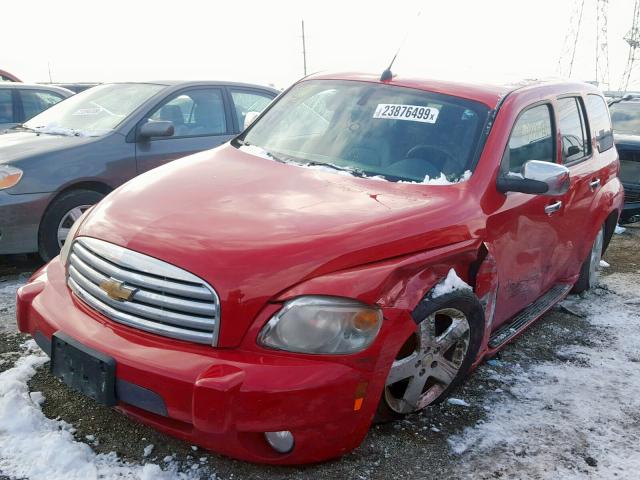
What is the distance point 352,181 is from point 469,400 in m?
1.28

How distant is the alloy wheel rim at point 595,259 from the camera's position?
509cm

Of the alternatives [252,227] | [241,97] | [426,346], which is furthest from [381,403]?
[241,97]

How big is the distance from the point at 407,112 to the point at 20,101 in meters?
6.37

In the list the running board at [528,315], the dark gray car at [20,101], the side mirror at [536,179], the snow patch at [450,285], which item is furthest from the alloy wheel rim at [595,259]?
the dark gray car at [20,101]

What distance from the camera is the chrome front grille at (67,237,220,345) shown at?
2402 mm

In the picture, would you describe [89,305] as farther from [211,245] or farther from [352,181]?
[352,181]

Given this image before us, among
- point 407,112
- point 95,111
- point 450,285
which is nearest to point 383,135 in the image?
point 407,112

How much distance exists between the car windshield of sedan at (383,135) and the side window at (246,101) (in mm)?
2579

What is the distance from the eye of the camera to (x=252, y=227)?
8.55 feet

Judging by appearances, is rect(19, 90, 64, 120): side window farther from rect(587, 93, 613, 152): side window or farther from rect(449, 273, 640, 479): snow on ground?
rect(449, 273, 640, 479): snow on ground

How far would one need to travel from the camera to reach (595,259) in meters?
5.21

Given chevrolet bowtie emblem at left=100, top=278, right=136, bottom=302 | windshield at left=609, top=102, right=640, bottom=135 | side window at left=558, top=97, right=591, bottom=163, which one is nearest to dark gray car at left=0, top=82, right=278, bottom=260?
chevrolet bowtie emblem at left=100, top=278, right=136, bottom=302

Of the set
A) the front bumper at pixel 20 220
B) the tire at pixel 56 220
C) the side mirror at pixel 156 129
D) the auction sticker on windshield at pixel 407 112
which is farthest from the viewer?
the side mirror at pixel 156 129

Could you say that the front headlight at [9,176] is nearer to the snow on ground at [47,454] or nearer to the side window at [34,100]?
the snow on ground at [47,454]
